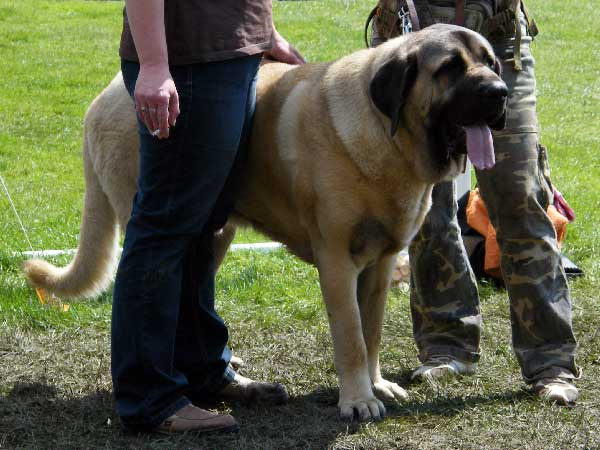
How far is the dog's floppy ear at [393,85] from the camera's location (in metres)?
3.41

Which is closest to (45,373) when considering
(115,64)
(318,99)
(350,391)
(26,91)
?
(350,391)

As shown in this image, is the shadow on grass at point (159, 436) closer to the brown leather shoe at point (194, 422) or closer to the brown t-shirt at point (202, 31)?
the brown leather shoe at point (194, 422)

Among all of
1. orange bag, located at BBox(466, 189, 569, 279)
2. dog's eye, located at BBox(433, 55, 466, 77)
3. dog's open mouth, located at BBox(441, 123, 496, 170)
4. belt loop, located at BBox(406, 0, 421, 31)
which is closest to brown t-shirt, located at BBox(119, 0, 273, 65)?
dog's eye, located at BBox(433, 55, 466, 77)

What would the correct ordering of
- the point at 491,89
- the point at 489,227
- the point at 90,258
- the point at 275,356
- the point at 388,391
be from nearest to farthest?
the point at 491,89 → the point at 388,391 → the point at 90,258 → the point at 275,356 → the point at 489,227

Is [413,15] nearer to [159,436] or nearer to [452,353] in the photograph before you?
[452,353]

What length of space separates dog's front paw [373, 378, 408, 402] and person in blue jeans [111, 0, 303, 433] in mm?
693

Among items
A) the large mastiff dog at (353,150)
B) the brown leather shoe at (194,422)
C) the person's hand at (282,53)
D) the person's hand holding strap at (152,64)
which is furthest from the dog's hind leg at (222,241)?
the person's hand holding strap at (152,64)

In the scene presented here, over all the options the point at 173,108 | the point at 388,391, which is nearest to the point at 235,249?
the point at 388,391

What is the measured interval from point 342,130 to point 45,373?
1.70 meters

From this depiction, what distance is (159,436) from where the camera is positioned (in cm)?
340

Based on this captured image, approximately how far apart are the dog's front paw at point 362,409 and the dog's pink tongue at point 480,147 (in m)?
1.00

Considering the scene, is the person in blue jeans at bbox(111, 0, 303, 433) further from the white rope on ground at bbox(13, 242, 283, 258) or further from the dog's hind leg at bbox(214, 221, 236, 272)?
the white rope on ground at bbox(13, 242, 283, 258)

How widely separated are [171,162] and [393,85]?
861mm

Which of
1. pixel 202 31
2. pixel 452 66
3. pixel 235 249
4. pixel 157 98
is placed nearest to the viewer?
pixel 157 98
